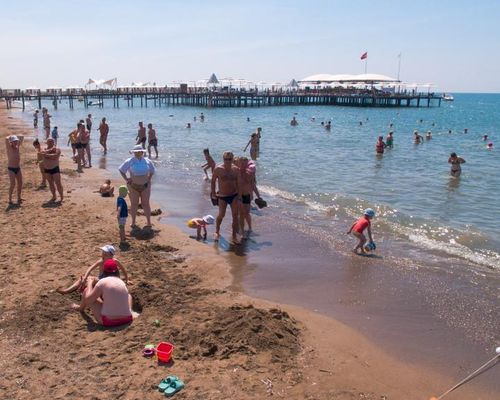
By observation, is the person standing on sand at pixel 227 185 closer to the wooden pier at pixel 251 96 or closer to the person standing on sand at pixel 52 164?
the person standing on sand at pixel 52 164

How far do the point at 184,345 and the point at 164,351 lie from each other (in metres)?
0.32

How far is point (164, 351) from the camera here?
4.41 meters

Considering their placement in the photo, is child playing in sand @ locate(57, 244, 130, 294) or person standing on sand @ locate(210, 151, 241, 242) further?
person standing on sand @ locate(210, 151, 241, 242)

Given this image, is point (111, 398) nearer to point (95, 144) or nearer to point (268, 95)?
point (95, 144)

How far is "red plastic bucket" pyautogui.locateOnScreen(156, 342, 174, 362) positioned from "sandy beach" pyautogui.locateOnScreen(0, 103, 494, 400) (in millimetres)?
72

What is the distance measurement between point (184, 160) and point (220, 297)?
46.5ft

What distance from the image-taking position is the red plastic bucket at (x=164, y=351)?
4353 millimetres

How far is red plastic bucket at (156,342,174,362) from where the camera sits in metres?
4.35

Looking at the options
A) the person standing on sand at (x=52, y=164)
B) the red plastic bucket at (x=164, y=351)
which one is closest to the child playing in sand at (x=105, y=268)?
the red plastic bucket at (x=164, y=351)

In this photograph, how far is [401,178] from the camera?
1616cm

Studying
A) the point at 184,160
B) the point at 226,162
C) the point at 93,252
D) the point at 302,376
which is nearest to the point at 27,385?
the point at 302,376

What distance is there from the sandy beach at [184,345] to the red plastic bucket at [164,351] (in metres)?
0.07

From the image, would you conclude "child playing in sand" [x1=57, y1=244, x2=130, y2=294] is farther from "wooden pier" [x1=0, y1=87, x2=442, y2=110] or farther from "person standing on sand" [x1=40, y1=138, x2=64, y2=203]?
"wooden pier" [x1=0, y1=87, x2=442, y2=110]

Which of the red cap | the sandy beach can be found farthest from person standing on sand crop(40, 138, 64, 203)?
the red cap
